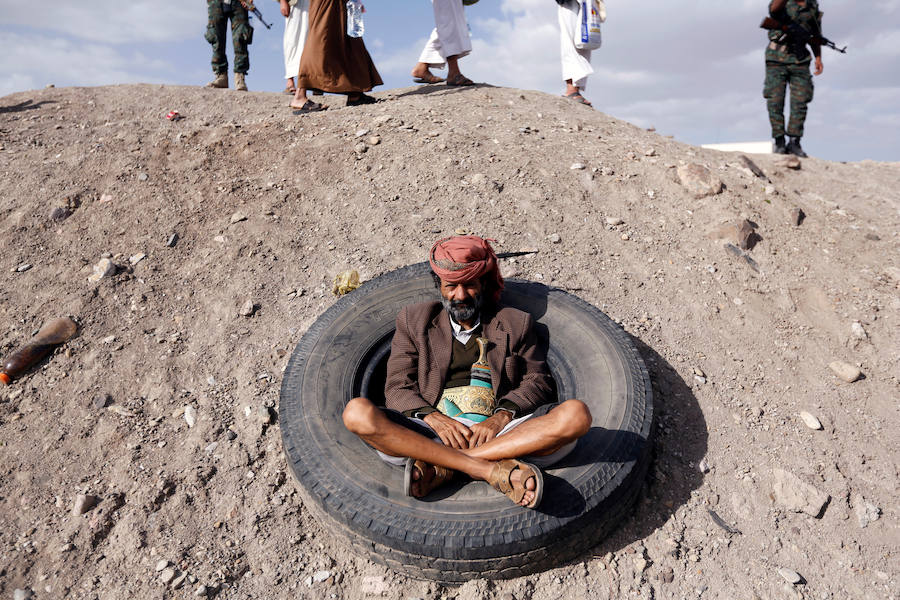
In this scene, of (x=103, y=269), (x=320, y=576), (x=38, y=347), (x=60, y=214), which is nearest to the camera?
(x=320, y=576)

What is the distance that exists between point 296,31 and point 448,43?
2.31 m

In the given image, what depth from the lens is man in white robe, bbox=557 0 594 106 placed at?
8.14 m

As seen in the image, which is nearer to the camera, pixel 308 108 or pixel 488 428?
pixel 488 428

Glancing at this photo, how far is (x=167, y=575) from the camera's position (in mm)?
2619

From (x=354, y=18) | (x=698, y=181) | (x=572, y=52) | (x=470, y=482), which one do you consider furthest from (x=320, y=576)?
(x=572, y=52)

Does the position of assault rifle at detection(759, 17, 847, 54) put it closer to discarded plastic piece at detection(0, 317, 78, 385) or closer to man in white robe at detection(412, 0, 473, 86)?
man in white robe at detection(412, 0, 473, 86)

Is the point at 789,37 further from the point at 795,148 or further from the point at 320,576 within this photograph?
the point at 320,576

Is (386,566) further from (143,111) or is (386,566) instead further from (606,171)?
(143,111)

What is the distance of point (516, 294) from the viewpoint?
135 inches

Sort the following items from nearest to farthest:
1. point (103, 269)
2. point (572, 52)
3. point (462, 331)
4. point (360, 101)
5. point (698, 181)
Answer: point (462, 331)
point (103, 269)
point (698, 181)
point (360, 101)
point (572, 52)

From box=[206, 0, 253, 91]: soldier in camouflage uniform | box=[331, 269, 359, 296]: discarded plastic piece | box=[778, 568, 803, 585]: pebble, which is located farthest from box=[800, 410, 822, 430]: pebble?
box=[206, 0, 253, 91]: soldier in camouflage uniform

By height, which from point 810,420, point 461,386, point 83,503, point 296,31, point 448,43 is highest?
point 296,31

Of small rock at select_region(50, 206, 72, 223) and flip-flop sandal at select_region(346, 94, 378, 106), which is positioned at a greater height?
flip-flop sandal at select_region(346, 94, 378, 106)

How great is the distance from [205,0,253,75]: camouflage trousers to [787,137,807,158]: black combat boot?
9523mm
